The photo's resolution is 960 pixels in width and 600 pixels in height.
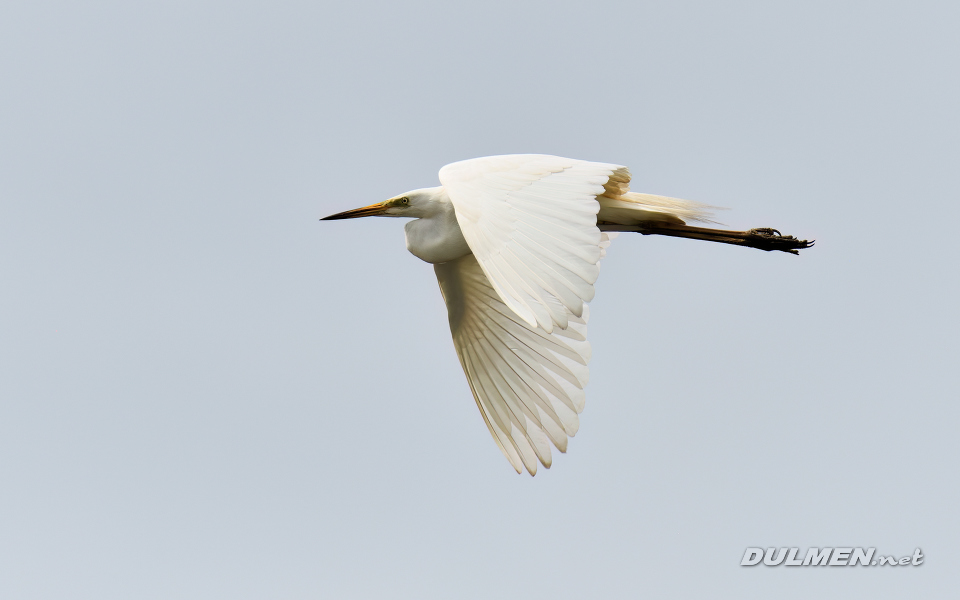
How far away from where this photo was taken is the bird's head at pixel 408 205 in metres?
7.66

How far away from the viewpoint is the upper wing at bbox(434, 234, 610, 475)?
7.74m

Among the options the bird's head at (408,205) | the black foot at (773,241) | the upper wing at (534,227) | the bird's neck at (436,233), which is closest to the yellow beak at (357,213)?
the bird's head at (408,205)

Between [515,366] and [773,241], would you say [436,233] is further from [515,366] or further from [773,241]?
[773,241]

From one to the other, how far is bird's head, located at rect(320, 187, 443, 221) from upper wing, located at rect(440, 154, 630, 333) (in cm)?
104

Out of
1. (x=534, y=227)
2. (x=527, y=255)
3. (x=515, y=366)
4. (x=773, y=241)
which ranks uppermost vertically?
(x=534, y=227)

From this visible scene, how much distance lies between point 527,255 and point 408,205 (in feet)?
8.53

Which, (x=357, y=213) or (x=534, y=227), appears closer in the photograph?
(x=534, y=227)

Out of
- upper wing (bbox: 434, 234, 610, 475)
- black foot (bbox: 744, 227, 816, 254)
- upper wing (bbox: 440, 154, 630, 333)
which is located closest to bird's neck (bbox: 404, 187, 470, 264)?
upper wing (bbox: 434, 234, 610, 475)

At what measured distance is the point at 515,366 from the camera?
8.08m

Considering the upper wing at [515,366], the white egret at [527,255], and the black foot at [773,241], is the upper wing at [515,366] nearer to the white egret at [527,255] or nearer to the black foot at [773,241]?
the white egret at [527,255]

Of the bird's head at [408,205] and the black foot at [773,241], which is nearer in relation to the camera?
the bird's head at [408,205]

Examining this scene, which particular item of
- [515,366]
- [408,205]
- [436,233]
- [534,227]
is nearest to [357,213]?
[408,205]

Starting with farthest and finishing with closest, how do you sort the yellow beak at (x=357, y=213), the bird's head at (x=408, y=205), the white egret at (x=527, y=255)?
the yellow beak at (x=357, y=213)
the bird's head at (x=408, y=205)
the white egret at (x=527, y=255)

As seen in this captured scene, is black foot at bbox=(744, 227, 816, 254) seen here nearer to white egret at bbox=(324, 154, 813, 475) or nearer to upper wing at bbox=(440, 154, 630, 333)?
white egret at bbox=(324, 154, 813, 475)
